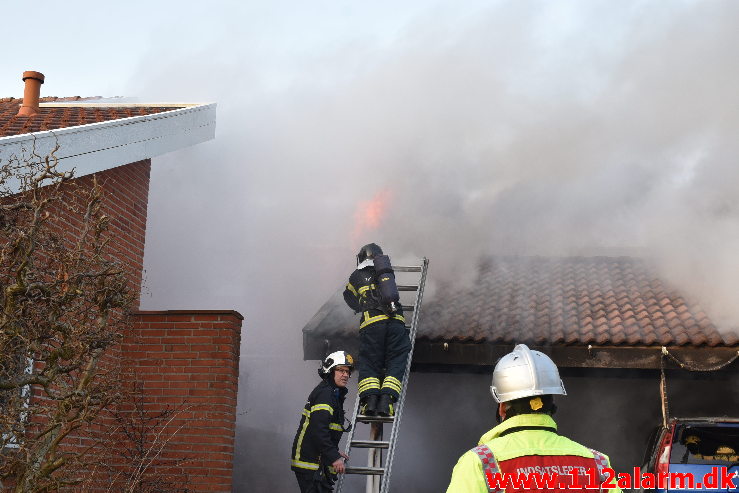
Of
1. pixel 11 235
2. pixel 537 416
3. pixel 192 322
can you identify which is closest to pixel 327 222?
pixel 192 322

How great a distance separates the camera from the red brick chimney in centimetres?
847

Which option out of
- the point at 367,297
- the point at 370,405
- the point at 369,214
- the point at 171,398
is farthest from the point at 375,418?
the point at 369,214

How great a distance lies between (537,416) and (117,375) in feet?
16.5

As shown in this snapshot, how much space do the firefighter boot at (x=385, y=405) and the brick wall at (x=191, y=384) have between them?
52.2 inches

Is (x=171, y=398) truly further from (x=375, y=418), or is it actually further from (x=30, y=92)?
(x=30, y=92)

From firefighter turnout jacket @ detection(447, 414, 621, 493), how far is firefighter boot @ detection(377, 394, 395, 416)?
4.08 m

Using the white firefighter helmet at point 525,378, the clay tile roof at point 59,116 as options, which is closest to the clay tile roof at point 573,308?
the clay tile roof at point 59,116

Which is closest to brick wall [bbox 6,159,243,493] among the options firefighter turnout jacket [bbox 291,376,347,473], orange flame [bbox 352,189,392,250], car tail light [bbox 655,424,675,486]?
firefighter turnout jacket [bbox 291,376,347,473]

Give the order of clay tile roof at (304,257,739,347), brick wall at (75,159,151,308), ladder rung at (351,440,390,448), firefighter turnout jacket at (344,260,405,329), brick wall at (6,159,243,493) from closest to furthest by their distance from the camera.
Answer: ladder rung at (351,440,390,448) → brick wall at (6,159,243,493) → firefighter turnout jacket at (344,260,405,329) → brick wall at (75,159,151,308) → clay tile roof at (304,257,739,347)

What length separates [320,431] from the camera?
633 cm

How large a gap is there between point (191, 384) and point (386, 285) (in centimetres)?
187

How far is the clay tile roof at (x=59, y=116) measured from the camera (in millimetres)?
7105

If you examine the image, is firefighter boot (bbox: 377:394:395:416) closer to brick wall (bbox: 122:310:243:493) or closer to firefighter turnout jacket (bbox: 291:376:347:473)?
firefighter turnout jacket (bbox: 291:376:347:473)

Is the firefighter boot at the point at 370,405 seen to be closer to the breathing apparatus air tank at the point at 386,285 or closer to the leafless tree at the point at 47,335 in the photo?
the breathing apparatus air tank at the point at 386,285
